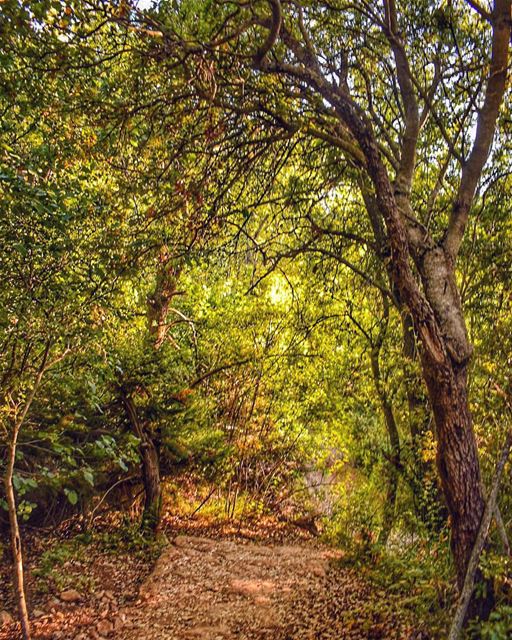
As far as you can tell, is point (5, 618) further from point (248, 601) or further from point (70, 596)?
point (248, 601)

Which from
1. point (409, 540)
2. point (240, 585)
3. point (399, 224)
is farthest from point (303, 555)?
point (399, 224)

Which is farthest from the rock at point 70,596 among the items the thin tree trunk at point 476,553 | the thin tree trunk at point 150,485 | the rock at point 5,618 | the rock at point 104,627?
the thin tree trunk at point 476,553

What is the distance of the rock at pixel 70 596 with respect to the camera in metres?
5.86

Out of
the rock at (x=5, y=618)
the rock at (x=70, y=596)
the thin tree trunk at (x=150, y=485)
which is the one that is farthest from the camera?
the thin tree trunk at (x=150, y=485)

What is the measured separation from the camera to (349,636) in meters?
4.67

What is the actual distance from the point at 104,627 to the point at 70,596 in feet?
2.61

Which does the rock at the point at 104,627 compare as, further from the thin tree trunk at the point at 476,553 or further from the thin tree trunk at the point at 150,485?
the thin tree trunk at the point at 476,553

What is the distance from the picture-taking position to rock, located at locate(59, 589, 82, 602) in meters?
5.86

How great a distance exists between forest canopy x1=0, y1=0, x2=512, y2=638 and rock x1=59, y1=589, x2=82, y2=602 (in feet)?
0.89

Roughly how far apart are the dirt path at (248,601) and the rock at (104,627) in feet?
0.23

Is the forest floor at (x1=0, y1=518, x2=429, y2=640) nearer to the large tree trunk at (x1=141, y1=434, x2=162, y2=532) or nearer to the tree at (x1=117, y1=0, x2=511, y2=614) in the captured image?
the large tree trunk at (x1=141, y1=434, x2=162, y2=532)

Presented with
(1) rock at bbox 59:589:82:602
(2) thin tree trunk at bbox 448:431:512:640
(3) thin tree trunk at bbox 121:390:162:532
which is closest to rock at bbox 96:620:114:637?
(1) rock at bbox 59:589:82:602

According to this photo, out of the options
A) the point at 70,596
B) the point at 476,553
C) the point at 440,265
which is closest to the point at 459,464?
the point at 476,553

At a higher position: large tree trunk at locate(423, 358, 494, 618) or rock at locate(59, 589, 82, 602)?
large tree trunk at locate(423, 358, 494, 618)
